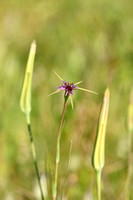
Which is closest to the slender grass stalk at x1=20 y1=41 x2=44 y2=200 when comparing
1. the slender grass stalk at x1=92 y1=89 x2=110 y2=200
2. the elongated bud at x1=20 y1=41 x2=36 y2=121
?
the elongated bud at x1=20 y1=41 x2=36 y2=121

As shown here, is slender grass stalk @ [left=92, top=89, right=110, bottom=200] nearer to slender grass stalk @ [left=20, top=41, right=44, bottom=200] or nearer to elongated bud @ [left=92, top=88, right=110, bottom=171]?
elongated bud @ [left=92, top=88, right=110, bottom=171]

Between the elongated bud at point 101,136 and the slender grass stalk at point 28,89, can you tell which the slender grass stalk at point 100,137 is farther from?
the slender grass stalk at point 28,89

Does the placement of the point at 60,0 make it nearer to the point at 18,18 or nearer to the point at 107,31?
the point at 18,18

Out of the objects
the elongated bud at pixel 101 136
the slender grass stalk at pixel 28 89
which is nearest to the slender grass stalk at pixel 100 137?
the elongated bud at pixel 101 136

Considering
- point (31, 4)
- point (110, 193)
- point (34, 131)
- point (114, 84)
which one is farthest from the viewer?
point (31, 4)

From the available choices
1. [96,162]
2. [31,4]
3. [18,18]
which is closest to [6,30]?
[18,18]

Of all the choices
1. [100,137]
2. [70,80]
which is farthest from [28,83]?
[70,80]

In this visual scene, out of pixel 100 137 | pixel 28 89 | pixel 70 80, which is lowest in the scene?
pixel 100 137

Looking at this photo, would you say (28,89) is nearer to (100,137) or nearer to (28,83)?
(28,83)
